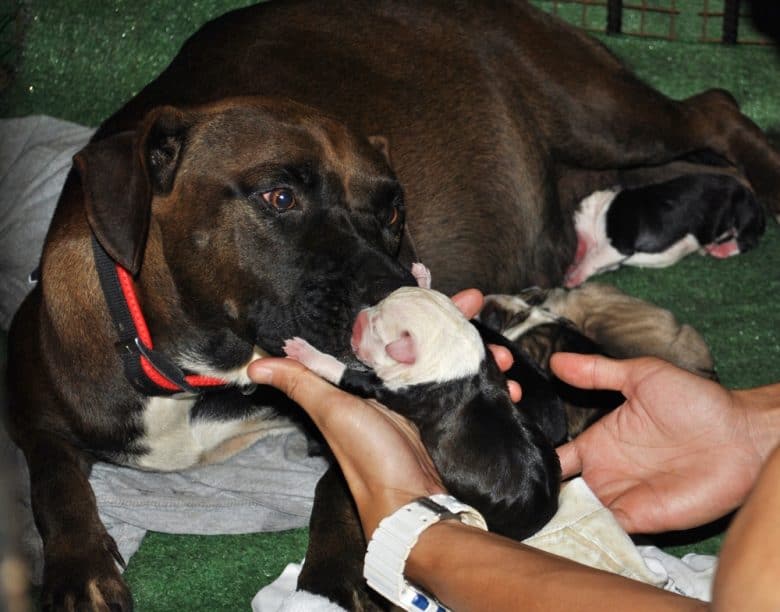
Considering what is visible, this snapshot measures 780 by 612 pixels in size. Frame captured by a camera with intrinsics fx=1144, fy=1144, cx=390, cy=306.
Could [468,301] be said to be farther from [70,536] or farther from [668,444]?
[70,536]

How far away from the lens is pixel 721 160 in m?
5.95

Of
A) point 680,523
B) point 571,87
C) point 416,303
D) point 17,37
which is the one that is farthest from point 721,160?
point 17,37

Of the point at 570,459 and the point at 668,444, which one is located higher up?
the point at 668,444

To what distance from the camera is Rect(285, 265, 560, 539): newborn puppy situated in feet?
10.9

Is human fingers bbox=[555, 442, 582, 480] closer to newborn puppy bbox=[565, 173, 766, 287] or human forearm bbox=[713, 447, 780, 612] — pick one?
newborn puppy bbox=[565, 173, 766, 287]

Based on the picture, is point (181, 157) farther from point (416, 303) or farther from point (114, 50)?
A: point (114, 50)

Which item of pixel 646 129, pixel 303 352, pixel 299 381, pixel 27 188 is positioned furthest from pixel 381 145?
pixel 27 188

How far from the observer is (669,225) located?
213 inches

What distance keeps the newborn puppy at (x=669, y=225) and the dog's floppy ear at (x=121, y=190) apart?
8.84 feet

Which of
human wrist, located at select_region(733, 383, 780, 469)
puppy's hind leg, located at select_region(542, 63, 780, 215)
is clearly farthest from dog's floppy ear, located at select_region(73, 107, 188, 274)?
puppy's hind leg, located at select_region(542, 63, 780, 215)

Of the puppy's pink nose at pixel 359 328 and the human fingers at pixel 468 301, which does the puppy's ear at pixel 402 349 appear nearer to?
the puppy's pink nose at pixel 359 328

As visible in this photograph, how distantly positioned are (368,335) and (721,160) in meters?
3.29

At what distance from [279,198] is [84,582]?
1339mm

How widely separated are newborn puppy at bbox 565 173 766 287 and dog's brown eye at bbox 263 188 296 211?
2419mm
